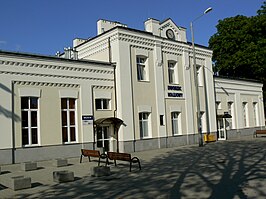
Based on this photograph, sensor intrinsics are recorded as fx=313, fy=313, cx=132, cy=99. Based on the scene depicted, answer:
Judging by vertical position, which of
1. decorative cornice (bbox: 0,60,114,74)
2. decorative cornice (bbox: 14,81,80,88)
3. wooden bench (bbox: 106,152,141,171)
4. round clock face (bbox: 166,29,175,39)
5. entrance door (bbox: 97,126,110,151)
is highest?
round clock face (bbox: 166,29,175,39)

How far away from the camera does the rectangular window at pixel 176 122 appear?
25516 mm

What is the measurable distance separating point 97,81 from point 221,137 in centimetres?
1558

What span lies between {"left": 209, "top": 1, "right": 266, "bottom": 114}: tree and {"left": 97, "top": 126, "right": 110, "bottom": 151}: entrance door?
24514 millimetres

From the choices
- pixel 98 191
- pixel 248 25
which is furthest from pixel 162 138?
pixel 248 25

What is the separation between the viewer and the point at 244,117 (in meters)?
34.9

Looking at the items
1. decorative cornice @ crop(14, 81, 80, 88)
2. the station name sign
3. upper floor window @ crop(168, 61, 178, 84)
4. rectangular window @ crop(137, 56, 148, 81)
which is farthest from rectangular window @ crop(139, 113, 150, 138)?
decorative cornice @ crop(14, 81, 80, 88)

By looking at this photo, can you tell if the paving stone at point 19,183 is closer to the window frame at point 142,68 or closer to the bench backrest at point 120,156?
the bench backrest at point 120,156

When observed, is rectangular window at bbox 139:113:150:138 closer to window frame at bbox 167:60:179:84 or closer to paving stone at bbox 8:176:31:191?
window frame at bbox 167:60:179:84

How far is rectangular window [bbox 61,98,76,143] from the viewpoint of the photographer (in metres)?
19.4

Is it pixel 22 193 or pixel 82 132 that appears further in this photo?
pixel 82 132

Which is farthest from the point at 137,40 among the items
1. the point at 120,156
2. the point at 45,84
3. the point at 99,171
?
the point at 99,171

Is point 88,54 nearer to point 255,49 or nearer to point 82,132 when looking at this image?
point 82,132

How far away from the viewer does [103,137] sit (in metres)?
21.4

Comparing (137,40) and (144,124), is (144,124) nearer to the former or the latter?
(144,124)
